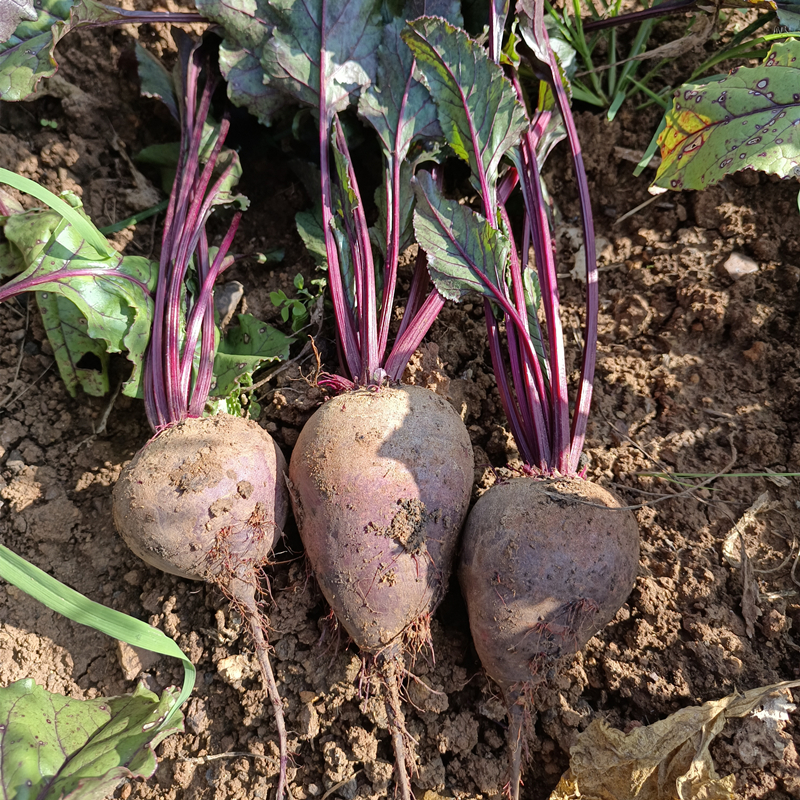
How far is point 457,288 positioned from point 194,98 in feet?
4.52

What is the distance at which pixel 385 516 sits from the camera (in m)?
1.83

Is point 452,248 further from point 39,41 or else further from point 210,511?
point 39,41

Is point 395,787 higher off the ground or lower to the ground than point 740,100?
lower

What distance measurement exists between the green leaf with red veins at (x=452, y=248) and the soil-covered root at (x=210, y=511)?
86 centimetres

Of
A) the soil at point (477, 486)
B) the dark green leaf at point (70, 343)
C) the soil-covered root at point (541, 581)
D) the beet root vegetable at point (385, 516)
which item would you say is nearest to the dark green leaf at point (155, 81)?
the soil at point (477, 486)

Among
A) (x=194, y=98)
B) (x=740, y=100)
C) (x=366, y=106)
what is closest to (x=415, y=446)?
(x=366, y=106)

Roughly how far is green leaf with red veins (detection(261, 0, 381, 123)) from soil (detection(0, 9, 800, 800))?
43 cm

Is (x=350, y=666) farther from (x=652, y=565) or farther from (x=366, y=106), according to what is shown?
(x=366, y=106)

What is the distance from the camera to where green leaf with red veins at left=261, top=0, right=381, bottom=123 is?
7.31ft

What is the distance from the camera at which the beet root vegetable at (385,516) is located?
1823mm

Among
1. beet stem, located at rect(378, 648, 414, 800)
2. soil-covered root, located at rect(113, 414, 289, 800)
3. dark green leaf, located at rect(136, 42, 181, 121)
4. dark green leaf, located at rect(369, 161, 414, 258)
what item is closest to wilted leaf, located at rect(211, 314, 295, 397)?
soil-covered root, located at rect(113, 414, 289, 800)

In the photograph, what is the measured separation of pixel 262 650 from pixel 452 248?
1.47 m

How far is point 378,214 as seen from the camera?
96.1 inches

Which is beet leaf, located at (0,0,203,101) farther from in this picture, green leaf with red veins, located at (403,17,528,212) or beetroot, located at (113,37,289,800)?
green leaf with red veins, located at (403,17,528,212)
